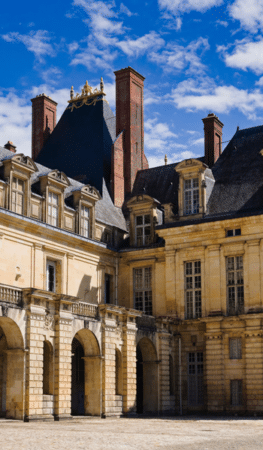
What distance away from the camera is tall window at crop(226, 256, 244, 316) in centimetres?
2906

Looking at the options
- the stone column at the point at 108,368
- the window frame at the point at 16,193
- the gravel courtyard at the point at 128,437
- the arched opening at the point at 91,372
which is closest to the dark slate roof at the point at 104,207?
the window frame at the point at 16,193

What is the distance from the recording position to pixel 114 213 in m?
33.6

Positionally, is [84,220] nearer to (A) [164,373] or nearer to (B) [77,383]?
(B) [77,383]

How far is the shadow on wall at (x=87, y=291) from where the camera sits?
29.6 metres

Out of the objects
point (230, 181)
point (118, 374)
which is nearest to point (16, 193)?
point (118, 374)

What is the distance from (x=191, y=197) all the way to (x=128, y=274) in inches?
183

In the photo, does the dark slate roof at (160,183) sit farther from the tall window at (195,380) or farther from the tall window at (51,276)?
the tall window at (51,276)

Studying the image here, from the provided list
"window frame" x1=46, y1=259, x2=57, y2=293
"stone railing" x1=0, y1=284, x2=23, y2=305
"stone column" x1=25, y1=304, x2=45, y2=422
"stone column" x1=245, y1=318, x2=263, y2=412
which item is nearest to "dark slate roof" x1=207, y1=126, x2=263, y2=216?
"stone column" x1=245, y1=318, x2=263, y2=412

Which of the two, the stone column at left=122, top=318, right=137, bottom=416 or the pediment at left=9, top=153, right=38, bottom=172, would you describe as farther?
the pediment at left=9, top=153, right=38, bottom=172

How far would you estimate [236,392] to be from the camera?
93.5 ft

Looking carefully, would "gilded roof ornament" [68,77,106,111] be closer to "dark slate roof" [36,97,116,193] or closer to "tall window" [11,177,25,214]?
"dark slate roof" [36,97,116,193]

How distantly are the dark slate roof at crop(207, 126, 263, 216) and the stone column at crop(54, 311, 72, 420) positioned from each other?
34.1 feet

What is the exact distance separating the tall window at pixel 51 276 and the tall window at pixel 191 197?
6.89 metres

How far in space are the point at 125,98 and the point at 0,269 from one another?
1445 cm
